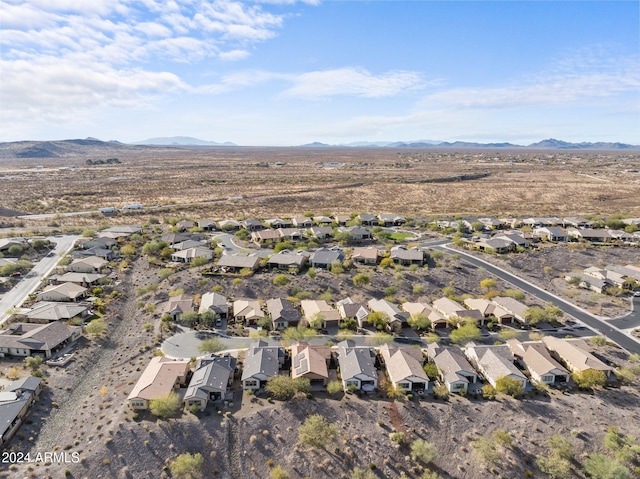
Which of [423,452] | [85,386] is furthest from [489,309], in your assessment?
[85,386]

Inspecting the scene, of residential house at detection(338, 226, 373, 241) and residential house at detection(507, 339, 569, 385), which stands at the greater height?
residential house at detection(338, 226, 373, 241)

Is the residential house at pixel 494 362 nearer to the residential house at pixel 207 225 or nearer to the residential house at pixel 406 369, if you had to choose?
the residential house at pixel 406 369

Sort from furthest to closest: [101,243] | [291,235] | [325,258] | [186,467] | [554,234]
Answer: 1. [291,235]
2. [554,234]
3. [101,243]
4. [325,258]
5. [186,467]

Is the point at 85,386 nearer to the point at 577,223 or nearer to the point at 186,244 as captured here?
the point at 186,244

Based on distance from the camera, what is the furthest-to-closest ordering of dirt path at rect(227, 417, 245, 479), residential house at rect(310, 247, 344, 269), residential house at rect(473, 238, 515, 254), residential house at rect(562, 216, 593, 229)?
residential house at rect(562, 216, 593, 229) → residential house at rect(473, 238, 515, 254) → residential house at rect(310, 247, 344, 269) → dirt path at rect(227, 417, 245, 479)

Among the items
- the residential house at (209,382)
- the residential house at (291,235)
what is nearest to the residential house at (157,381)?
the residential house at (209,382)

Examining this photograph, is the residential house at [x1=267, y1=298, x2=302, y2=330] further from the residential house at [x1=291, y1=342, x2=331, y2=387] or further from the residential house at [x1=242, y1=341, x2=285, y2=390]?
the residential house at [x1=242, y1=341, x2=285, y2=390]

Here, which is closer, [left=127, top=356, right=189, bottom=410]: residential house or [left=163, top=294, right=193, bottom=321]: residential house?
[left=127, top=356, right=189, bottom=410]: residential house

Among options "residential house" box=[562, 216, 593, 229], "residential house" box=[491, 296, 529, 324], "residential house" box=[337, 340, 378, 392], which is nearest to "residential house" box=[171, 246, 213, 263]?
"residential house" box=[337, 340, 378, 392]
